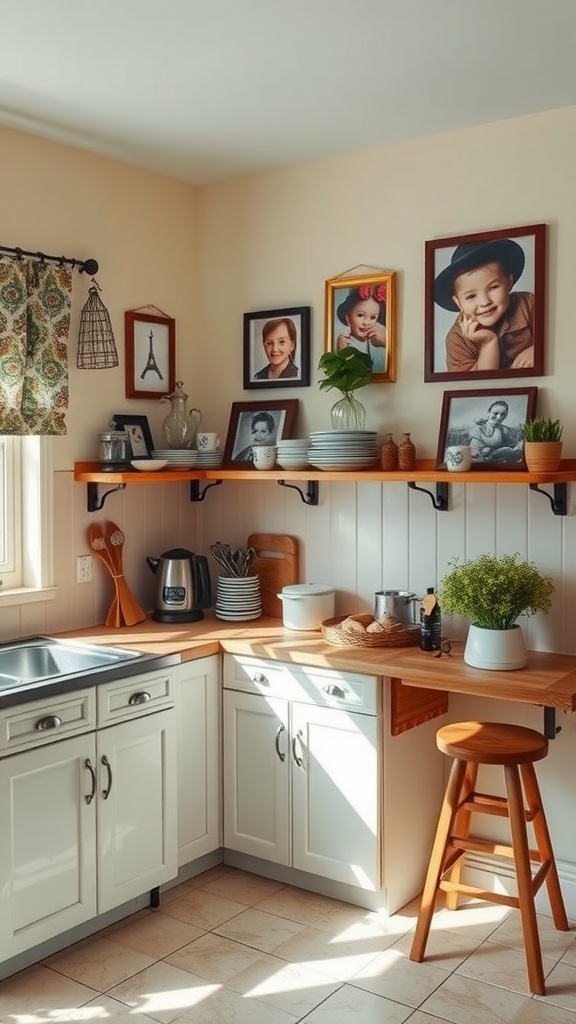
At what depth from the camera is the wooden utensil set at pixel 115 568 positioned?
360cm

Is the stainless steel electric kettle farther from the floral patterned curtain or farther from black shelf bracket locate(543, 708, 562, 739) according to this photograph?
Answer: black shelf bracket locate(543, 708, 562, 739)

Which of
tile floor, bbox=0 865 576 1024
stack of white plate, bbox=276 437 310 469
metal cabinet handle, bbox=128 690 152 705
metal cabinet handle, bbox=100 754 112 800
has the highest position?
stack of white plate, bbox=276 437 310 469

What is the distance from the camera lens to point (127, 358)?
3732 mm

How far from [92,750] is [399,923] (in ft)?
3.67

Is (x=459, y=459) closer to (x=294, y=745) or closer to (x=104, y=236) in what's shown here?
(x=294, y=745)

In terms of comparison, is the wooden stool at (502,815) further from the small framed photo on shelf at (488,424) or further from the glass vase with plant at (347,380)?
the glass vase with plant at (347,380)

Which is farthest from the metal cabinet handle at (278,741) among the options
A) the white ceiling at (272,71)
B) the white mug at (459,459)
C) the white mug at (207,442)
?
the white ceiling at (272,71)

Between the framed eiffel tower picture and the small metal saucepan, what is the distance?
4.08 feet

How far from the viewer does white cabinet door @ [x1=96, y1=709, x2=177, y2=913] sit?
2.95m

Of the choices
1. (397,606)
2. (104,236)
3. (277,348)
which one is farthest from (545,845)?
(104,236)

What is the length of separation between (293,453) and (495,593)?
97 centimetres

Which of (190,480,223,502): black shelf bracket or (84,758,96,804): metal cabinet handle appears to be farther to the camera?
(190,480,223,502): black shelf bracket

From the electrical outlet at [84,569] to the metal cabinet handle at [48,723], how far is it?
866mm

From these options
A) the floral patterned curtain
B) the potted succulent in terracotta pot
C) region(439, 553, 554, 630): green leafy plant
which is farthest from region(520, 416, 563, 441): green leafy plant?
the floral patterned curtain
